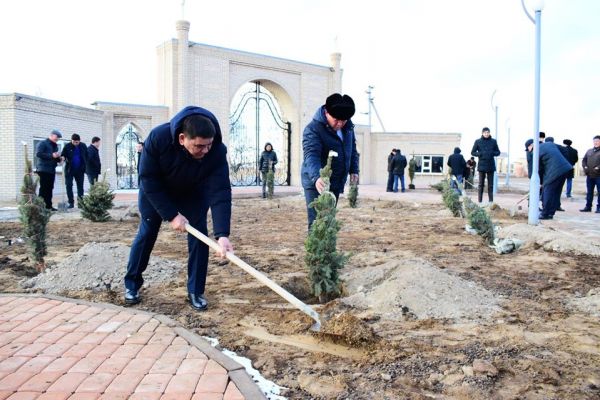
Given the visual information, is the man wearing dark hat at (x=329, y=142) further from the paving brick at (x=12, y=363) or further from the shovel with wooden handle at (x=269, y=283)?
the paving brick at (x=12, y=363)

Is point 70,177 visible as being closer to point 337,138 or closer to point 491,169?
point 337,138

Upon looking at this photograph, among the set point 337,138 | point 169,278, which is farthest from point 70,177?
point 337,138

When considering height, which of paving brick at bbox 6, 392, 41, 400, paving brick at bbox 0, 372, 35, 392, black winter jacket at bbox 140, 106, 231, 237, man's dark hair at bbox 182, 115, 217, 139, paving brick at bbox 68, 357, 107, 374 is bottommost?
paving brick at bbox 6, 392, 41, 400

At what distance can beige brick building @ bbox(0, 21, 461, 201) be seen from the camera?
15.1 meters

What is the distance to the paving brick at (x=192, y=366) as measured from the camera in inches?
106

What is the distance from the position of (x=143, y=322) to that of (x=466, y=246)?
15.3ft

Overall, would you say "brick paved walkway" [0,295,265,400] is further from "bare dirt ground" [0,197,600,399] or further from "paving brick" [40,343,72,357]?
"bare dirt ground" [0,197,600,399]

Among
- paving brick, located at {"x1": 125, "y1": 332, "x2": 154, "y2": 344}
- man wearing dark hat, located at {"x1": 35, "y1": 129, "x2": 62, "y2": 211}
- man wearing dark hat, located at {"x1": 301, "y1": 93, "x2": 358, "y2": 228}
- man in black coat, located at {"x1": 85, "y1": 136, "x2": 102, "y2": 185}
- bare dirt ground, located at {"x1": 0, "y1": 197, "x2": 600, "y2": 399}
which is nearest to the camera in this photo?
bare dirt ground, located at {"x1": 0, "y1": 197, "x2": 600, "y2": 399}

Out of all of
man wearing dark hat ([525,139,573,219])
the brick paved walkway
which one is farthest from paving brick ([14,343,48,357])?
man wearing dark hat ([525,139,573,219])

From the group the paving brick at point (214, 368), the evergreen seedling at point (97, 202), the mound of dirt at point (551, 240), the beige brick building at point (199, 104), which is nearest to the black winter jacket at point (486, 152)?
the mound of dirt at point (551, 240)

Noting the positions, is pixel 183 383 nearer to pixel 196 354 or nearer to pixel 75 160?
pixel 196 354

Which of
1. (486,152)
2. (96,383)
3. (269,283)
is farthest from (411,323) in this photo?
(486,152)

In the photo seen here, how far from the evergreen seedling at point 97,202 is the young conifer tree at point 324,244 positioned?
6292 mm

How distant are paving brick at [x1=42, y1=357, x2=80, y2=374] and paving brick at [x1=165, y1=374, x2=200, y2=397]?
2.07 ft
